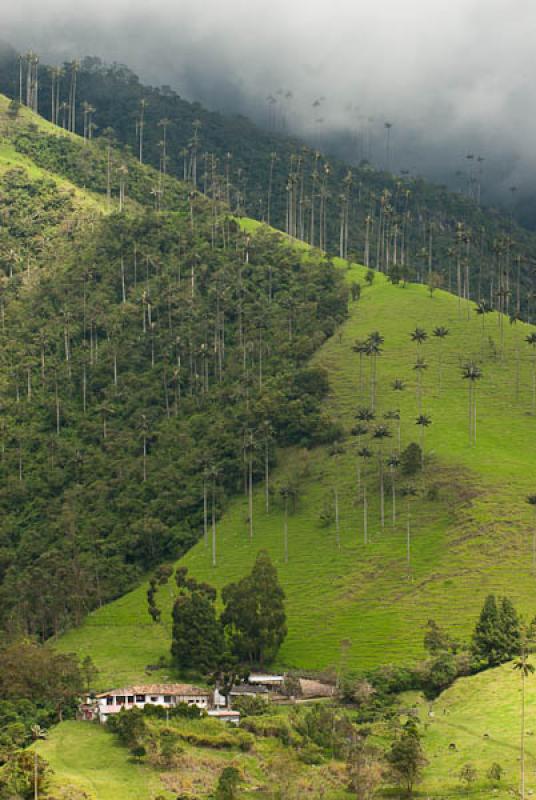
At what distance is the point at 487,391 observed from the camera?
197 metres

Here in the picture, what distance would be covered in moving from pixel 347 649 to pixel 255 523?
143 feet

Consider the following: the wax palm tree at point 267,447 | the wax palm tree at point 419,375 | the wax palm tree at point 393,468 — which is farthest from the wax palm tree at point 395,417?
the wax palm tree at point 267,447

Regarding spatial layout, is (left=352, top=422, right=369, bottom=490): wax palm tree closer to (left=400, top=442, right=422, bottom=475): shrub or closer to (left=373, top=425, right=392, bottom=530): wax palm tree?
(left=373, top=425, right=392, bottom=530): wax palm tree

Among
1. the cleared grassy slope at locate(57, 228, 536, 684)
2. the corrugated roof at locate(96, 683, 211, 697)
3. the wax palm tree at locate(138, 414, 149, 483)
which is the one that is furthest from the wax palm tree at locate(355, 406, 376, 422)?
the corrugated roof at locate(96, 683, 211, 697)

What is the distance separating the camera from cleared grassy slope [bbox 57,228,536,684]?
455 feet

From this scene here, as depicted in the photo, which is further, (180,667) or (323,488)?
(323,488)

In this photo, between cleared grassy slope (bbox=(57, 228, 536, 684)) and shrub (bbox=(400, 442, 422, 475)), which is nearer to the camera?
cleared grassy slope (bbox=(57, 228, 536, 684))

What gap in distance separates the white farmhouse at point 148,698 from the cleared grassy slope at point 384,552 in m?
10.5

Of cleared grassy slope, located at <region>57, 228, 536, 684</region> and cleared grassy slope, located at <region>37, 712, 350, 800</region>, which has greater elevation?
cleared grassy slope, located at <region>57, 228, 536, 684</region>

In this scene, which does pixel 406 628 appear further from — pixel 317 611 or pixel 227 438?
pixel 227 438

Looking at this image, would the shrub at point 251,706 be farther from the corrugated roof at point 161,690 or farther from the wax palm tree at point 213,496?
the wax palm tree at point 213,496

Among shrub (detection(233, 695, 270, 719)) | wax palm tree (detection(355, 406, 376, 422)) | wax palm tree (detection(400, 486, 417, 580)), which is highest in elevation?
wax palm tree (detection(355, 406, 376, 422))

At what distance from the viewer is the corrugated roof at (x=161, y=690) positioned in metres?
119

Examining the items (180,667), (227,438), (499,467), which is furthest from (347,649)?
(227,438)
